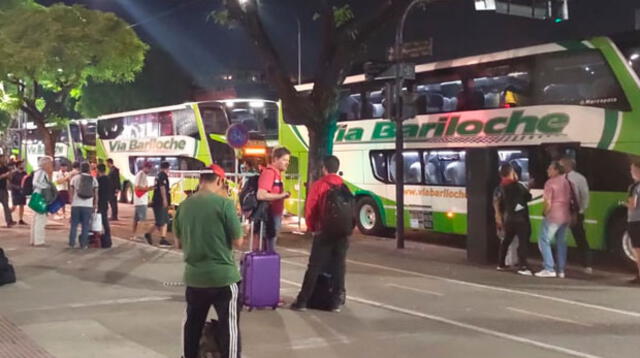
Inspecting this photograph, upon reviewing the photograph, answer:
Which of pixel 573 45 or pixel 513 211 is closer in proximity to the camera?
pixel 513 211

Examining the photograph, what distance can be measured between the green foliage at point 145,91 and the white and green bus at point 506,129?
23228mm

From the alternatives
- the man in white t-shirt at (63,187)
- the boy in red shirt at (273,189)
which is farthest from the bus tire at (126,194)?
the boy in red shirt at (273,189)

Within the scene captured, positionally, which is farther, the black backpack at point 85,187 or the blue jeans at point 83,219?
the blue jeans at point 83,219

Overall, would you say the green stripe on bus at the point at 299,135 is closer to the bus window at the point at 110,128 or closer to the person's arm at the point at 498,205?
the person's arm at the point at 498,205

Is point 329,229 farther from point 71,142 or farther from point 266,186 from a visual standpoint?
point 71,142

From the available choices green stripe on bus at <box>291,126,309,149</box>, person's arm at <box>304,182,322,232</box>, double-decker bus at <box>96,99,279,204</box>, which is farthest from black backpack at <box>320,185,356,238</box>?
double-decker bus at <box>96,99,279,204</box>

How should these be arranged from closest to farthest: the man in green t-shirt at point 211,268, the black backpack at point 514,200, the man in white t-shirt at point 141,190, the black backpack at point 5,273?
the man in green t-shirt at point 211,268
the black backpack at point 5,273
the black backpack at point 514,200
the man in white t-shirt at point 141,190

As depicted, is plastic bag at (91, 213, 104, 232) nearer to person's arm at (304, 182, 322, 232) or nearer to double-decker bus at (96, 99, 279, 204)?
person's arm at (304, 182, 322, 232)

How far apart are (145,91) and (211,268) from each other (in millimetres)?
35520

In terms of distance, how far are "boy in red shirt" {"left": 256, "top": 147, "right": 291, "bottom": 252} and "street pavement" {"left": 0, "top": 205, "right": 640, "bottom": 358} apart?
937 mm

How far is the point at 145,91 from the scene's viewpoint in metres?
39.1

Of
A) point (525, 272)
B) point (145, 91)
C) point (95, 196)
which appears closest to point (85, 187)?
point (95, 196)

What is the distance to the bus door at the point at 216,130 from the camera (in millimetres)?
23047

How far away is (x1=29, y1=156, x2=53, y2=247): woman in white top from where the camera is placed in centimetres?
1329
